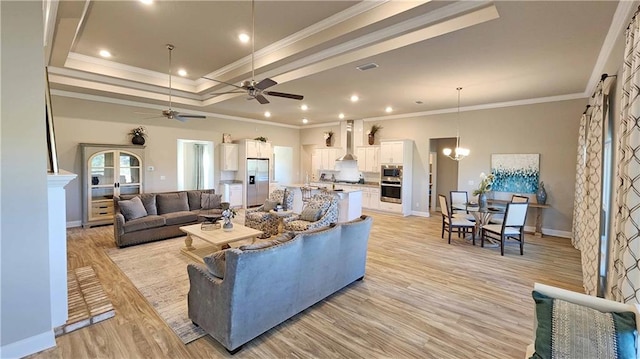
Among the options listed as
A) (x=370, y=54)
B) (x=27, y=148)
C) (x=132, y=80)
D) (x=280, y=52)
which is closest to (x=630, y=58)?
(x=370, y=54)

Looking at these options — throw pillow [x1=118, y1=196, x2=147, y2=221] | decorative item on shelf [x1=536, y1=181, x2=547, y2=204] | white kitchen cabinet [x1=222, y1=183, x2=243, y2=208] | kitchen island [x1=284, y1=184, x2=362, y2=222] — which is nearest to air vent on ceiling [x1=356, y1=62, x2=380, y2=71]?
kitchen island [x1=284, y1=184, x2=362, y2=222]

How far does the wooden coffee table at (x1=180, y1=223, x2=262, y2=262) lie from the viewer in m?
4.14

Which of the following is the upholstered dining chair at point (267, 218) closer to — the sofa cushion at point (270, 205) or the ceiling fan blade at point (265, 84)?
the sofa cushion at point (270, 205)

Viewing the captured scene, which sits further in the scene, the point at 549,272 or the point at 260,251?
the point at 549,272

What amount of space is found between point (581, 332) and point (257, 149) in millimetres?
8800

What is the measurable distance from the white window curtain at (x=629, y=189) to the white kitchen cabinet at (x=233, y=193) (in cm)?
859

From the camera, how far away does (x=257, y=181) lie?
9.52 metres

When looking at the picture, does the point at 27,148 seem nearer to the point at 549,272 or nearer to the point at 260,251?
the point at 260,251

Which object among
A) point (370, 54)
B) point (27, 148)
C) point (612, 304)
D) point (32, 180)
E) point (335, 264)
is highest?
point (370, 54)

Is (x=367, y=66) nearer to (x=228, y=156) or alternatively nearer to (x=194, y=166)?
(x=228, y=156)

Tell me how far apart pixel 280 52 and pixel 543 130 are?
6.14m

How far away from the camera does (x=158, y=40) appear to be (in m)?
4.27

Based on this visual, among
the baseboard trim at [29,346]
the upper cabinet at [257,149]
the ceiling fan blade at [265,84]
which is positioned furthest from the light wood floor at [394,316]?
the upper cabinet at [257,149]

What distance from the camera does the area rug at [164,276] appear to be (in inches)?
111
